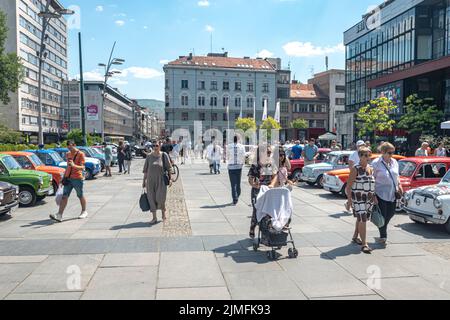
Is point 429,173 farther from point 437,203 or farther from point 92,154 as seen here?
point 92,154

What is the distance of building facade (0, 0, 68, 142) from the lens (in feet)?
206

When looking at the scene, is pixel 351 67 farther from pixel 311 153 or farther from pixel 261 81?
pixel 261 81

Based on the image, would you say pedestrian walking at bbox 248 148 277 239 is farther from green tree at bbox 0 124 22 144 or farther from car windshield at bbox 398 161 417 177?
green tree at bbox 0 124 22 144

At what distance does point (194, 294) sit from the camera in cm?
499

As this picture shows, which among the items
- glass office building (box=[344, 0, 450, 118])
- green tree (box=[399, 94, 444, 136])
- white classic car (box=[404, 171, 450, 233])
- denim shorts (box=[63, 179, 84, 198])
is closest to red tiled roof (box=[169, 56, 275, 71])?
glass office building (box=[344, 0, 450, 118])

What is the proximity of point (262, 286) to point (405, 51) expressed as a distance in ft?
110

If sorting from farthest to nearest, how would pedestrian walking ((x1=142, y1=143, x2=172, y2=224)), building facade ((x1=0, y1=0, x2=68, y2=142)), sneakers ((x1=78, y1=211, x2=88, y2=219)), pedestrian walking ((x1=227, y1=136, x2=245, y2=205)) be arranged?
building facade ((x1=0, y1=0, x2=68, y2=142)) → pedestrian walking ((x1=227, y1=136, x2=245, y2=205)) → sneakers ((x1=78, y1=211, x2=88, y2=219)) → pedestrian walking ((x1=142, y1=143, x2=172, y2=224))

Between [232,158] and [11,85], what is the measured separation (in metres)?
38.3

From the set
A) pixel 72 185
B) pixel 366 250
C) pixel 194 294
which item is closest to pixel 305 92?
pixel 72 185

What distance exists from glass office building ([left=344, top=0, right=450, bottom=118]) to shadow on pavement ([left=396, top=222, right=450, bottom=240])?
64.1ft

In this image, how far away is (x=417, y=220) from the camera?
9.02 metres

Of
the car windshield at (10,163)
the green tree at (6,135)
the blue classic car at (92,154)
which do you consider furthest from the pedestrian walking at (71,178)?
the green tree at (6,135)

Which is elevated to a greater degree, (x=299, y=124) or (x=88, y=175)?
(x=299, y=124)
